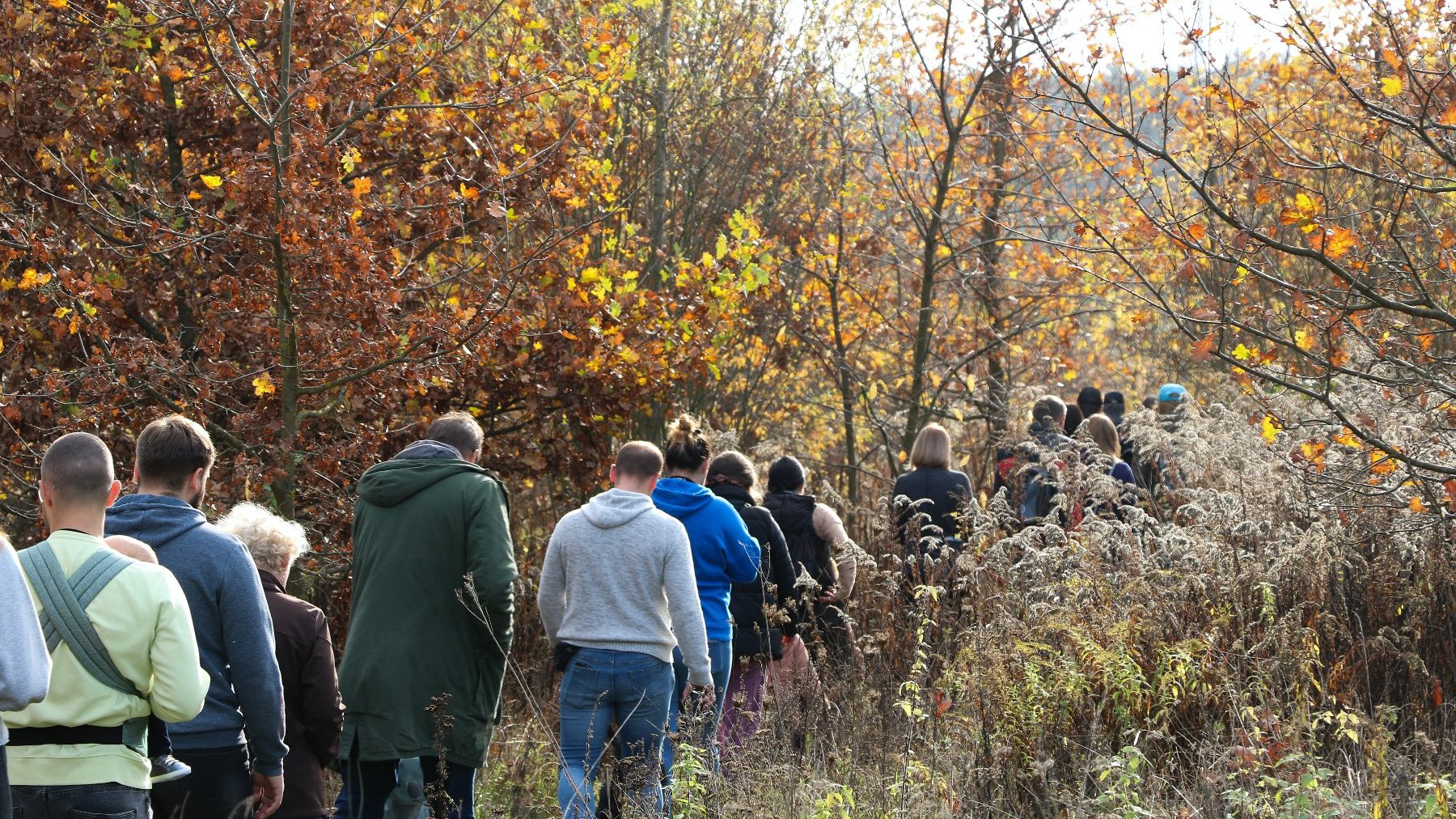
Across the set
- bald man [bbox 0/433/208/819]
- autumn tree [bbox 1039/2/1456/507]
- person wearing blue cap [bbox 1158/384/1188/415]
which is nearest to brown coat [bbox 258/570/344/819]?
bald man [bbox 0/433/208/819]

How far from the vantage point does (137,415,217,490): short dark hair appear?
169 inches

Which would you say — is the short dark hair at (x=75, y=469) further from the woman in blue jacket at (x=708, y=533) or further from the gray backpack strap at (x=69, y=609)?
the woman in blue jacket at (x=708, y=533)

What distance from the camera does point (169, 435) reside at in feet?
14.2

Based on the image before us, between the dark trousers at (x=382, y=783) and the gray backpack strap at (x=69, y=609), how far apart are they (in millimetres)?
1902

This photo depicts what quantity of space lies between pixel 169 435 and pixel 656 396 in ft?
18.3

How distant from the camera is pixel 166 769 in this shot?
4.03m

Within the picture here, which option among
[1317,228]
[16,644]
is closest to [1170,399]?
[1317,228]

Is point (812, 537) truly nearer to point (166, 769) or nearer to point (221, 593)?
point (221, 593)

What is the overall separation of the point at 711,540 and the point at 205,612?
103 inches

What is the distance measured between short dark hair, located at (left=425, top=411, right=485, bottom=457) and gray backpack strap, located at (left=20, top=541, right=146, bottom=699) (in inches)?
80.7

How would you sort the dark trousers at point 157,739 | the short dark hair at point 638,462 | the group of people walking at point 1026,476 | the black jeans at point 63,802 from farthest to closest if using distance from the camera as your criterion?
the group of people walking at point 1026,476 → the short dark hair at point 638,462 → the dark trousers at point 157,739 → the black jeans at point 63,802

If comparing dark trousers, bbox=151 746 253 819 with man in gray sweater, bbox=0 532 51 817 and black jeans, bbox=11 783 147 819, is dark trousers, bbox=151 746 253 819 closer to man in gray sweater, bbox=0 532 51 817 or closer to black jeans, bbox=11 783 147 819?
black jeans, bbox=11 783 147 819

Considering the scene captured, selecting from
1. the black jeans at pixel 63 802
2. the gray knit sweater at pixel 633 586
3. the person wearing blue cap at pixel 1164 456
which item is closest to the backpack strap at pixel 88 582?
the black jeans at pixel 63 802

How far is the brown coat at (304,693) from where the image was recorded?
5035 millimetres
